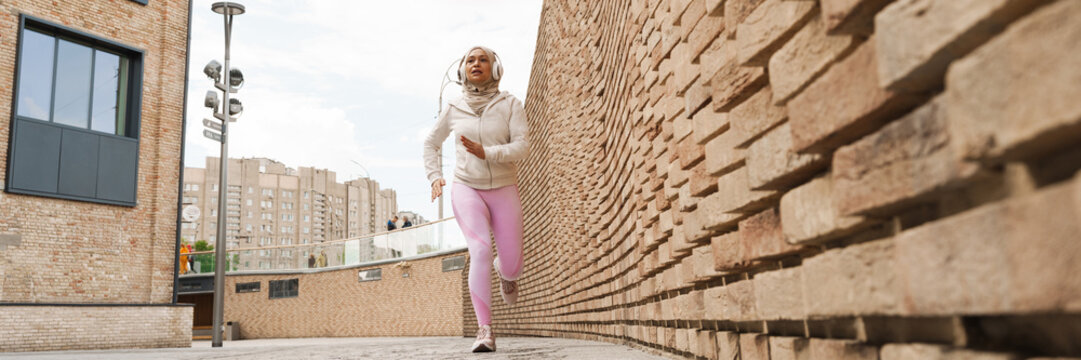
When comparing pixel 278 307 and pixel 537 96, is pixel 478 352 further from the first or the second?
pixel 278 307

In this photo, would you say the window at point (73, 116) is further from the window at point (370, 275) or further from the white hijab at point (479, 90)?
the window at point (370, 275)

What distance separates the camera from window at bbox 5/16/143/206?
41.9 feet

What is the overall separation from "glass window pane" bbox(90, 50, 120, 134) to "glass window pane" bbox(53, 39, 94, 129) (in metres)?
0.13

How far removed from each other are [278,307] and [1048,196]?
3567cm

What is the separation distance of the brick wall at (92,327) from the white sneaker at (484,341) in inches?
430

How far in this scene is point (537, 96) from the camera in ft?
32.0

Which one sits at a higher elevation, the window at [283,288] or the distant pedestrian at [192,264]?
the distant pedestrian at [192,264]

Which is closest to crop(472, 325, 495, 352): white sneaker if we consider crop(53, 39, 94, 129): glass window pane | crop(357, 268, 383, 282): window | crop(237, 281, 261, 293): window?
crop(53, 39, 94, 129): glass window pane

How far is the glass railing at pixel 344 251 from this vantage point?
82.2ft

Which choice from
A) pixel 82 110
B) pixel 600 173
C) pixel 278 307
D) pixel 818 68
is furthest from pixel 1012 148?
pixel 278 307

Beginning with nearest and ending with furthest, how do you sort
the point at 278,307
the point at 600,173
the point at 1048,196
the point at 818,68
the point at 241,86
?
the point at 1048,196 < the point at 818,68 < the point at 600,173 < the point at 241,86 < the point at 278,307

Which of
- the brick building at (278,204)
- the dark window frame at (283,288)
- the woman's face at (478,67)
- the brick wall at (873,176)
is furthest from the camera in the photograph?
the brick building at (278,204)

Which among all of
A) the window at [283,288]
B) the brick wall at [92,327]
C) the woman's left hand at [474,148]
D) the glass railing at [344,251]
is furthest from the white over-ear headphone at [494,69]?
the window at [283,288]

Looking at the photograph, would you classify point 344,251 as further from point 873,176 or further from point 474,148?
point 873,176
